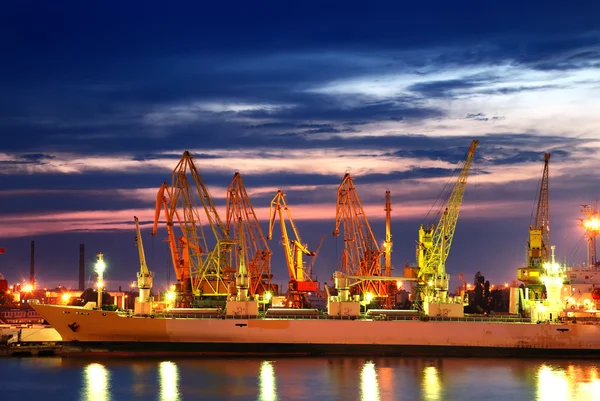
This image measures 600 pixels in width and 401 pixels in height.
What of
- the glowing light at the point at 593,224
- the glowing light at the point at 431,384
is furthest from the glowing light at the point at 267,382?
the glowing light at the point at 593,224

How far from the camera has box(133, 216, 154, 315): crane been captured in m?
76.4

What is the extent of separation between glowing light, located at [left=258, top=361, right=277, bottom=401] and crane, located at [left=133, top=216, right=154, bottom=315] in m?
11.3

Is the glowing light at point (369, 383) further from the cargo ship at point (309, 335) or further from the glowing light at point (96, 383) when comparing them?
the glowing light at point (96, 383)

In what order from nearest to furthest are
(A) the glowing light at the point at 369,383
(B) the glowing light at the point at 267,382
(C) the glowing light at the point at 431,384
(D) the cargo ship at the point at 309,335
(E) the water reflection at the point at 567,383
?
(B) the glowing light at the point at 267,382, (A) the glowing light at the point at 369,383, (C) the glowing light at the point at 431,384, (E) the water reflection at the point at 567,383, (D) the cargo ship at the point at 309,335

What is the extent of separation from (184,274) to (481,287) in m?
63.0

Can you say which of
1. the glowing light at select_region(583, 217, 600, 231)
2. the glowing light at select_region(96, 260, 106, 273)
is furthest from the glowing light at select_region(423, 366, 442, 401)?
the glowing light at select_region(96, 260, 106, 273)

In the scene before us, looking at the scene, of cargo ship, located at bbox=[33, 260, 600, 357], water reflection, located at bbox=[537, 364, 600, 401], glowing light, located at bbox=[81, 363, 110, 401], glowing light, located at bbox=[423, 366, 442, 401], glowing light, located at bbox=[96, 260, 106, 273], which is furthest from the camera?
glowing light, located at bbox=[96, 260, 106, 273]

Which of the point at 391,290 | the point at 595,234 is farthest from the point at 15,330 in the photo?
the point at 595,234

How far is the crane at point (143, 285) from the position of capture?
3009 inches

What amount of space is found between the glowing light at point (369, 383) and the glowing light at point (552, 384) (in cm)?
1022

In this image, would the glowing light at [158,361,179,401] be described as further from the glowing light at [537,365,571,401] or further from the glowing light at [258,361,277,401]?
the glowing light at [537,365,571,401]

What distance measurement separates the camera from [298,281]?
110125 mm

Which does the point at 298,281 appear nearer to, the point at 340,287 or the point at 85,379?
the point at 340,287

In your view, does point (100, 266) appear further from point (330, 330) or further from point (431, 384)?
point (431, 384)
